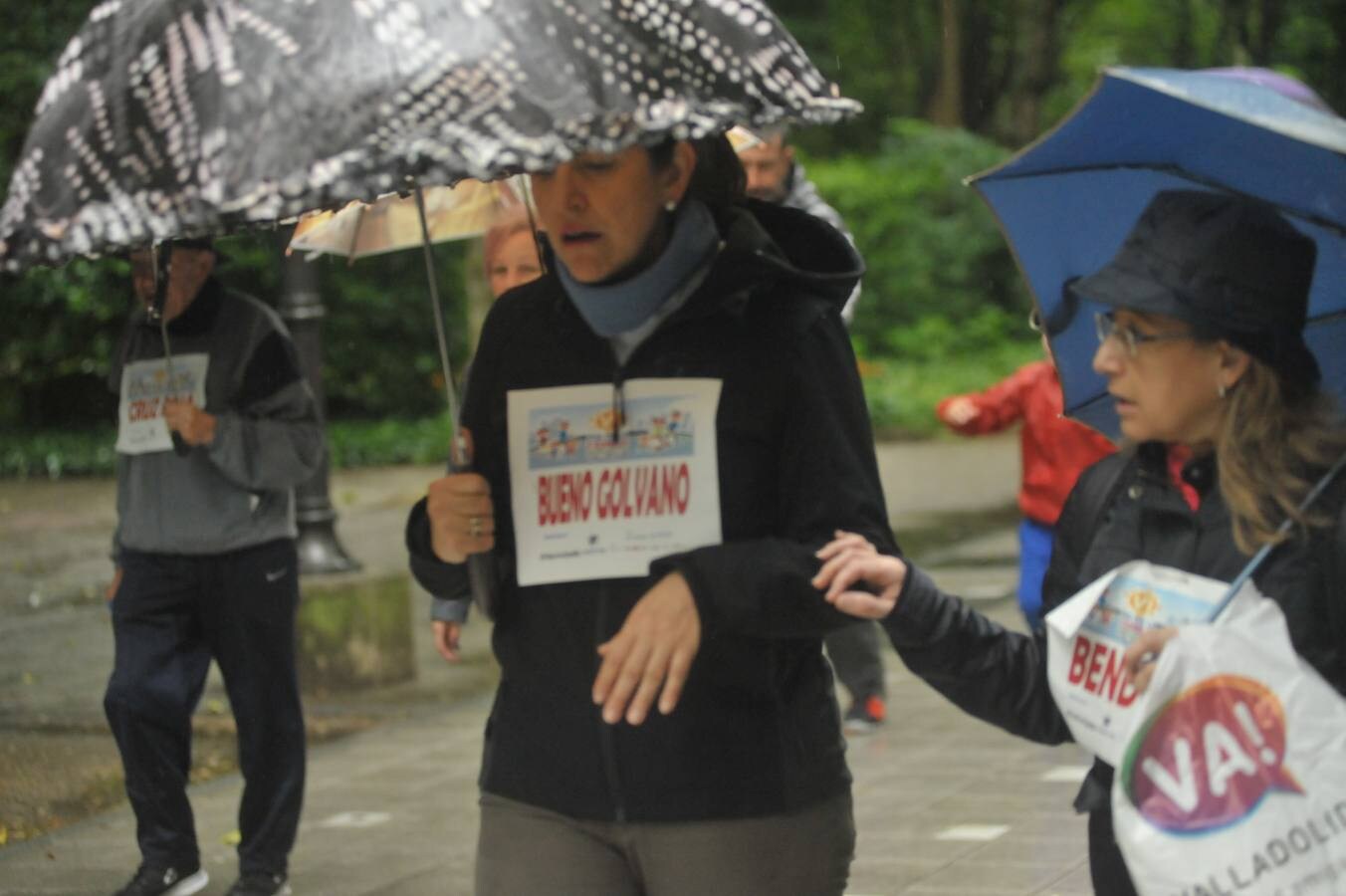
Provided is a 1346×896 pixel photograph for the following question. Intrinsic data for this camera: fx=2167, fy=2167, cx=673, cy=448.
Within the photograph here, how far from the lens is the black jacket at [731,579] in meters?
3.19

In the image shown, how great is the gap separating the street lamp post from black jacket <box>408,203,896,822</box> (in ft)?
26.0

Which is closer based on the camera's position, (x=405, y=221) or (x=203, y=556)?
(x=405, y=221)

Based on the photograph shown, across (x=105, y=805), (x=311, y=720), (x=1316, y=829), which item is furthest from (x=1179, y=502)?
(x=311, y=720)

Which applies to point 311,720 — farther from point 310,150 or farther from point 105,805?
point 310,150

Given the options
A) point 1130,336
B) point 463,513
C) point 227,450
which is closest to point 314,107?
point 463,513

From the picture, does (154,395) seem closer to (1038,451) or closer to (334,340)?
(1038,451)

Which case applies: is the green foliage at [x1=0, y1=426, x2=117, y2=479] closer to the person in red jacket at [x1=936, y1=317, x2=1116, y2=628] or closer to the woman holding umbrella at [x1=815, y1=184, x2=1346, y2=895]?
the person in red jacket at [x1=936, y1=317, x2=1116, y2=628]

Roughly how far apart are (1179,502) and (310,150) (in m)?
1.24

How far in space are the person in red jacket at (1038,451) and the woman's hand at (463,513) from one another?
3.79m

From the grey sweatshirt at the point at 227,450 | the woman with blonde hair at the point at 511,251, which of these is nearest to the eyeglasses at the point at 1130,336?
the woman with blonde hair at the point at 511,251

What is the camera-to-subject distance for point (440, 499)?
10.9 feet

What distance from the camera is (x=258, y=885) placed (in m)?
6.11

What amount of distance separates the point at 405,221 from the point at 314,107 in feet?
10.8

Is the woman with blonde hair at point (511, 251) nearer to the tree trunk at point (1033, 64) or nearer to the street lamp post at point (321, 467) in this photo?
the street lamp post at point (321, 467)
